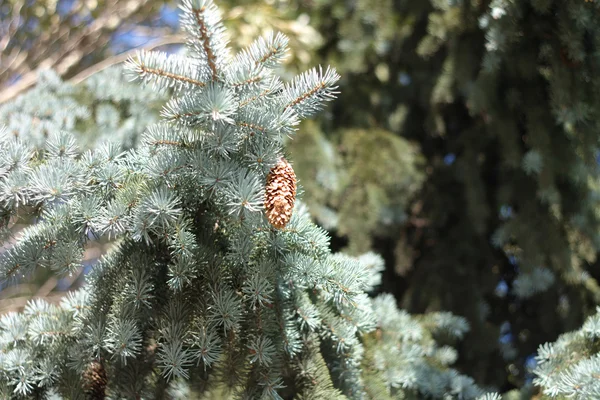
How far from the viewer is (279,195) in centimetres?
64

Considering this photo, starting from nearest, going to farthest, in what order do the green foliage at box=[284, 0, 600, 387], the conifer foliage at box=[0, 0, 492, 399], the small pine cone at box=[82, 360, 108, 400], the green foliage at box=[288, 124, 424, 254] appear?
1. the conifer foliage at box=[0, 0, 492, 399]
2. the small pine cone at box=[82, 360, 108, 400]
3. the green foliage at box=[284, 0, 600, 387]
4. the green foliage at box=[288, 124, 424, 254]

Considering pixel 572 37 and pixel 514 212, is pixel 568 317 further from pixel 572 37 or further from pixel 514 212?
pixel 572 37

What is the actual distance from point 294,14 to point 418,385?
140cm

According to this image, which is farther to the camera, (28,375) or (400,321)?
(400,321)

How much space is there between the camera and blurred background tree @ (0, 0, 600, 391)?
123 cm

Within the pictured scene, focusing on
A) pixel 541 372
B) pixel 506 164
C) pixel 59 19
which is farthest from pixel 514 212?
pixel 59 19

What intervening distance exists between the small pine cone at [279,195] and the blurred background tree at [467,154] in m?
0.74

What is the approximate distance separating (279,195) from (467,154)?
112cm

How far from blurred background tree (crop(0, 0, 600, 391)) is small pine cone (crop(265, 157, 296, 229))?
739 mm

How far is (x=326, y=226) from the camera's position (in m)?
1.49

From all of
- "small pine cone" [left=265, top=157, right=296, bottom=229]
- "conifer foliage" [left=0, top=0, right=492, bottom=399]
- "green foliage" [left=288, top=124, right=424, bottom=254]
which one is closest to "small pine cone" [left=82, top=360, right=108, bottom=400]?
"conifer foliage" [left=0, top=0, right=492, bottom=399]

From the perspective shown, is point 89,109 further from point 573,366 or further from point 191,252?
point 573,366

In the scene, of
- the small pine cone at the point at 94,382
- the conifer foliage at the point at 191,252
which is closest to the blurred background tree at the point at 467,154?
the conifer foliage at the point at 191,252

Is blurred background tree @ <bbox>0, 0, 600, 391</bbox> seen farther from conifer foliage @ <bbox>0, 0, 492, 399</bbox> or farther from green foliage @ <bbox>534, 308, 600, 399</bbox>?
conifer foliage @ <bbox>0, 0, 492, 399</bbox>
